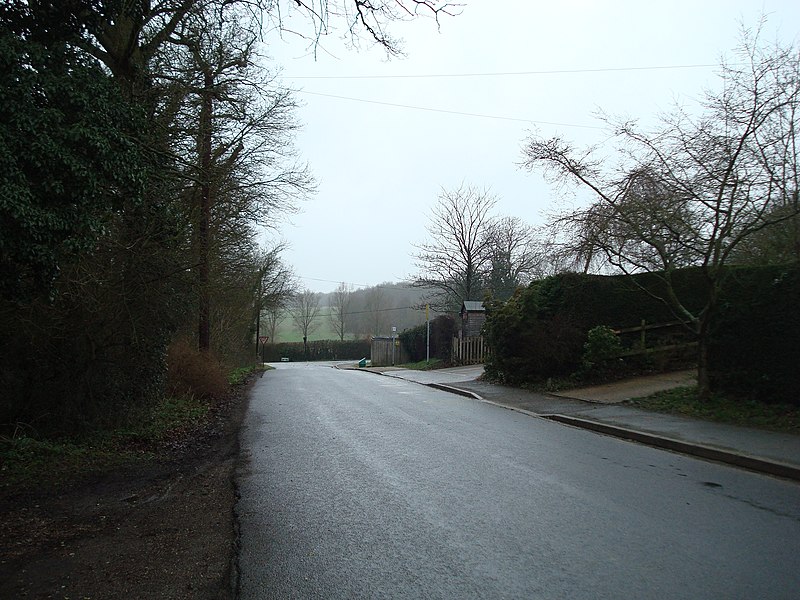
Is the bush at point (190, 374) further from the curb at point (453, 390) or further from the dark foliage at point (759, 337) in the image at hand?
the dark foliage at point (759, 337)

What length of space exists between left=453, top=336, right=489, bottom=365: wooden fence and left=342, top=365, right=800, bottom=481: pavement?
44.5 ft

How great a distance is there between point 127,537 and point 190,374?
36.7ft

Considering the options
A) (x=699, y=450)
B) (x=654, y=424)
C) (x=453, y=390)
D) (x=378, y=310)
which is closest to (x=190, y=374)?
(x=453, y=390)

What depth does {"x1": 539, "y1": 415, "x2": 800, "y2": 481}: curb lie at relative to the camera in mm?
7816

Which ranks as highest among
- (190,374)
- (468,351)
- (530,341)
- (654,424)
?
(530,341)

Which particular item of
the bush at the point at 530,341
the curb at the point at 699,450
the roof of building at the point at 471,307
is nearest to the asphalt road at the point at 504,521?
the curb at the point at 699,450

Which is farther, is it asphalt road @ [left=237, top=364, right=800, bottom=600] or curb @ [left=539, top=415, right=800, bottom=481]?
curb @ [left=539, top=415, right=800, bottom=481]

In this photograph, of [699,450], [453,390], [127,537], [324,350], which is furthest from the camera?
[324,350]

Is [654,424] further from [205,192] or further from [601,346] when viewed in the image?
[205,192]

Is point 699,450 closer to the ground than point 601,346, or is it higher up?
closer to the ground

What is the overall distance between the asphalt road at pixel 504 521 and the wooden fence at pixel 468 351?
888 inches

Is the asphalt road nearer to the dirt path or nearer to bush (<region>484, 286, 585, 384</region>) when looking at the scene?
the dirt path

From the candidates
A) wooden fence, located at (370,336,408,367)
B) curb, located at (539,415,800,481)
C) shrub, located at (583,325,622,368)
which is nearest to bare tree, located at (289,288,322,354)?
wooden fence, located at (370,336,408,367)

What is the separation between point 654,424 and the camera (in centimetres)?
1115
